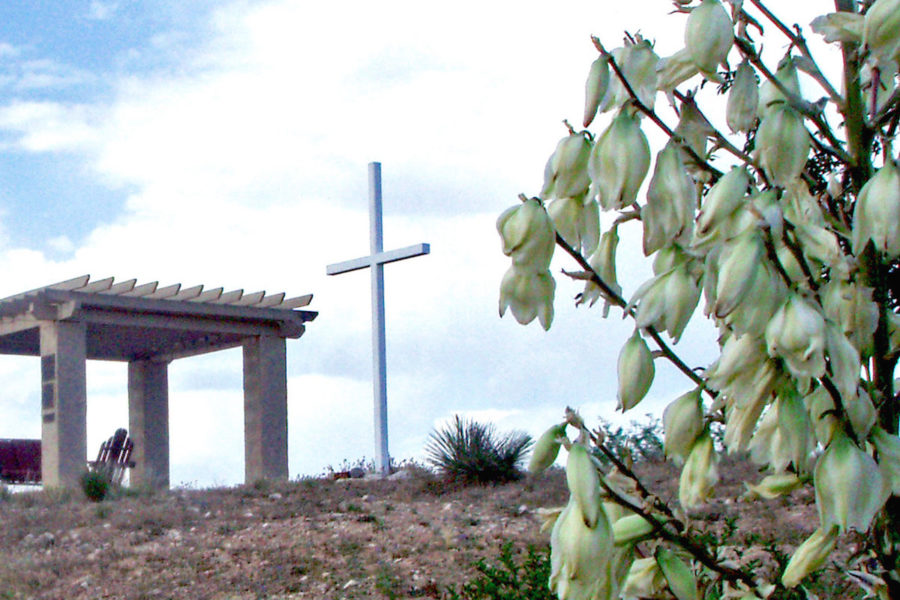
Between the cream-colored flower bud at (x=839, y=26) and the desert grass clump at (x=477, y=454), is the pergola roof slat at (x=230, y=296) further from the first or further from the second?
the cream-colored flower bud at (x=839, y=26)

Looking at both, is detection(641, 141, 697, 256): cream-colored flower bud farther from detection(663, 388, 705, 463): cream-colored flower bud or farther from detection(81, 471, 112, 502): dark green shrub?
detection(81, 471, 112, 502): dark green shrub

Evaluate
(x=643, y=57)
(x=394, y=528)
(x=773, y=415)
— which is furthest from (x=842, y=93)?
(x=394, y=528)

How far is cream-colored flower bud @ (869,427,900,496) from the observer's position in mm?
1107

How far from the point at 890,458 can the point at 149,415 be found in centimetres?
1268

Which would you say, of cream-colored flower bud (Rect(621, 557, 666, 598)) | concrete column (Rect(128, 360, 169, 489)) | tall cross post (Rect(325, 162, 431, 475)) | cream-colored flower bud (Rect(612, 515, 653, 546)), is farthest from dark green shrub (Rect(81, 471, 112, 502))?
cream-colored flower bud (Rect(612, 515, 653, 546))

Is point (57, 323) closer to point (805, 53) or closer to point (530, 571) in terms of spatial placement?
point (530, 571)

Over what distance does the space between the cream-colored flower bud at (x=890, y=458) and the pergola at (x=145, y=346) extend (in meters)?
9.73

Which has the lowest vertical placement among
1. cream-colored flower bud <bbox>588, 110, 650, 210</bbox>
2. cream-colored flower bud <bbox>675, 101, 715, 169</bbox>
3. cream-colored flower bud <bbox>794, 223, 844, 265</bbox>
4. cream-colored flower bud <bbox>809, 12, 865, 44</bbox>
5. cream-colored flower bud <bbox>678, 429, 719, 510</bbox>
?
cream-colored flower bud <bbox>678, 429, 719, 510</bbox>

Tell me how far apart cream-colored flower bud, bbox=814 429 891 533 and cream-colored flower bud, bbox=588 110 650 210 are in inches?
12.6

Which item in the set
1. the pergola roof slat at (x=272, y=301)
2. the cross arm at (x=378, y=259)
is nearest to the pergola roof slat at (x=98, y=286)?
the pergola roof slat at (x=272, y=301)

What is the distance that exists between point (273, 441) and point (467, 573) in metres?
6.37

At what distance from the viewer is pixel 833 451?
105cm

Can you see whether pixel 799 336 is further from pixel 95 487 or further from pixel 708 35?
pixel 95 487

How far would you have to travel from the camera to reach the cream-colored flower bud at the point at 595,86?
1105 millimetres
